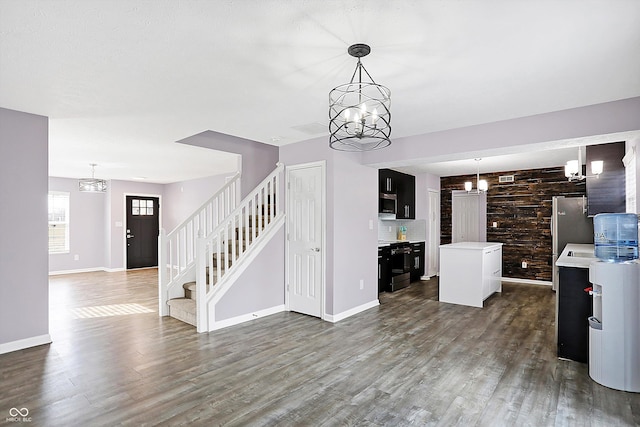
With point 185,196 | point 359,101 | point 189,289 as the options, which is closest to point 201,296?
point 189,289

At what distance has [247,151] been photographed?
5488mm

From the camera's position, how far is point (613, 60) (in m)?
2.38

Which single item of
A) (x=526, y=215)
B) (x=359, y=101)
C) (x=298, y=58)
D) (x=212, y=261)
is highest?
(x=298, y=58)

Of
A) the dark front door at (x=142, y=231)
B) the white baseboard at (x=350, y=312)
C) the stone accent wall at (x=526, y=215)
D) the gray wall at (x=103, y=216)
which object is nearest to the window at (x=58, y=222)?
the gray wall at (x=103, y=216)

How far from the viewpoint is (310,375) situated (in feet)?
9.77

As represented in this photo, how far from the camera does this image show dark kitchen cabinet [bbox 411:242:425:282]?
7.32 m

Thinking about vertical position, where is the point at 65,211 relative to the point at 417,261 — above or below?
above

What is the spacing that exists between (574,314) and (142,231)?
385 inches

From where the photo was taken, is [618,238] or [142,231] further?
[142,231]

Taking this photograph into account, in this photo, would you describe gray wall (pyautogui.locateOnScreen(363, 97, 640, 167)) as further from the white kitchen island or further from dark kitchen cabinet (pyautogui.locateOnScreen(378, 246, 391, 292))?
dark kitchen cabinet (pyautogui.locateOnScreen(378, 246, 391, 292))

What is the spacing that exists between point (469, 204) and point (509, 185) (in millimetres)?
908

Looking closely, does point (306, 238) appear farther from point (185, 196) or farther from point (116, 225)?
point (116, 225)

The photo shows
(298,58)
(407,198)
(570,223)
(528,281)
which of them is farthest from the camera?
(407,198)

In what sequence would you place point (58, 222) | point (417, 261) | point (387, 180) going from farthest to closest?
point (58, 222), point (417, 261), point (387, 180)
